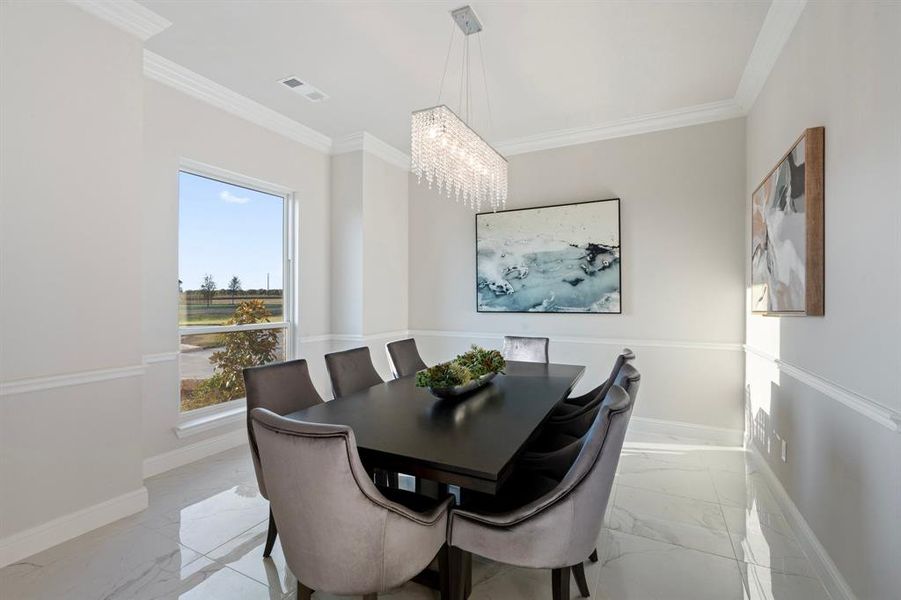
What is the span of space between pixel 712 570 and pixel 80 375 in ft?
11.3

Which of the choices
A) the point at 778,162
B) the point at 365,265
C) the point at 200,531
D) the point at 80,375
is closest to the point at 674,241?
the point at 778,162

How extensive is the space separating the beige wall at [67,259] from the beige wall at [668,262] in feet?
11.0

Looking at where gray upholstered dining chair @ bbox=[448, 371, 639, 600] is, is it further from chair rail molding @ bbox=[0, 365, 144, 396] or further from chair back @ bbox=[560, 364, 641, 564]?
chair rail molding @ bbox=[0, 365, 144, 396]

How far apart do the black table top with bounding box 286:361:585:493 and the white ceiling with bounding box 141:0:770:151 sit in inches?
Result: 89.3

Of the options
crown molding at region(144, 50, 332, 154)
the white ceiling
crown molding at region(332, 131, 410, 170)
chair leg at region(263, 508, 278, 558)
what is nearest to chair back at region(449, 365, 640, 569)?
chair leg at region(263, 508, 278, 558)

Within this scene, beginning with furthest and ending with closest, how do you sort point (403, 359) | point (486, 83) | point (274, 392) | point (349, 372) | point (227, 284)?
point (227, 284)
point (403, 359)
point (486, 83)
point (349, 372)
point (274, 392)

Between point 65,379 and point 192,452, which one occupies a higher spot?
point 65,379

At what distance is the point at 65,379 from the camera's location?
2.25m

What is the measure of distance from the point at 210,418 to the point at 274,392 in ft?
5.73

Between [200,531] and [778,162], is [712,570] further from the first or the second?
[200,531]

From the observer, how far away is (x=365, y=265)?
449cm

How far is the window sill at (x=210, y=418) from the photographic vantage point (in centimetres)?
326

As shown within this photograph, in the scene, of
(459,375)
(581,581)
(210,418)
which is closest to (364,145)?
(210,418)

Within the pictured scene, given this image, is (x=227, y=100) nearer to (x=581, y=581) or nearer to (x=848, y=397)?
(x=581, y=581)
